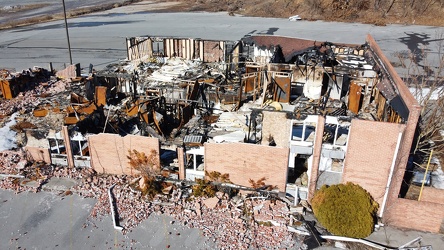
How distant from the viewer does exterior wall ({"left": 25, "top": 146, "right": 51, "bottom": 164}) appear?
1834 cm

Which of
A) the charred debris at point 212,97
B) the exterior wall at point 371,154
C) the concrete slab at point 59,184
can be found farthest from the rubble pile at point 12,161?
the exterior wall at point 371,154

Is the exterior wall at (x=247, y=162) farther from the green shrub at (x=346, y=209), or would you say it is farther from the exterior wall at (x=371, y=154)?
the exterior wall at (x=371, y=154)

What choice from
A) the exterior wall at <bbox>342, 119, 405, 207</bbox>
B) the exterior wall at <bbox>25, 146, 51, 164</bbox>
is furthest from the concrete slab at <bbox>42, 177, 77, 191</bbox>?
the exterior wall at <bbox>342, 119, 405, 207</bbox>

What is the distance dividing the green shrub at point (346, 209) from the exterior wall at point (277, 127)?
→ 2823 mm

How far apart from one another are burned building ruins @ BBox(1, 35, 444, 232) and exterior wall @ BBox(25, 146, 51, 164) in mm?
61

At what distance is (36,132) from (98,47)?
2743 cm

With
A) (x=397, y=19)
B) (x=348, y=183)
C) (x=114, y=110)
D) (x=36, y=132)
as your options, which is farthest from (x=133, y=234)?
(x=397, y=19)

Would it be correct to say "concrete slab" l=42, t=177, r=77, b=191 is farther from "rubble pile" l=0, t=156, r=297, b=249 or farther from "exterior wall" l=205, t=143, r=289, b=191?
"exterior wall" l=205, t=143, r=289, b=191

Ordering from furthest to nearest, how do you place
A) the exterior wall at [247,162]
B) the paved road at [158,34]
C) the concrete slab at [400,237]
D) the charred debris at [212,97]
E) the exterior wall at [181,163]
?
the paved road at [158,34] < the charred debris at [212,97] < the exterior wall at [181,163] < the exterior wall at [247,162] < the concrete slab at [400,237]

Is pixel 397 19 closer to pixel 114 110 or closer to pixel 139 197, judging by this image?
pixel 114 110

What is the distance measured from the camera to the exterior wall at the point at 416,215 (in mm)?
14230

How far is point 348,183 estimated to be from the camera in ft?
49.9

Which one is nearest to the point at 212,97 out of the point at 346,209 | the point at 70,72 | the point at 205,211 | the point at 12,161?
the point at 205,211

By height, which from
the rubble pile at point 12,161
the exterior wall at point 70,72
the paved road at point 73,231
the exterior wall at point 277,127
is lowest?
the paved road at point 73,231
